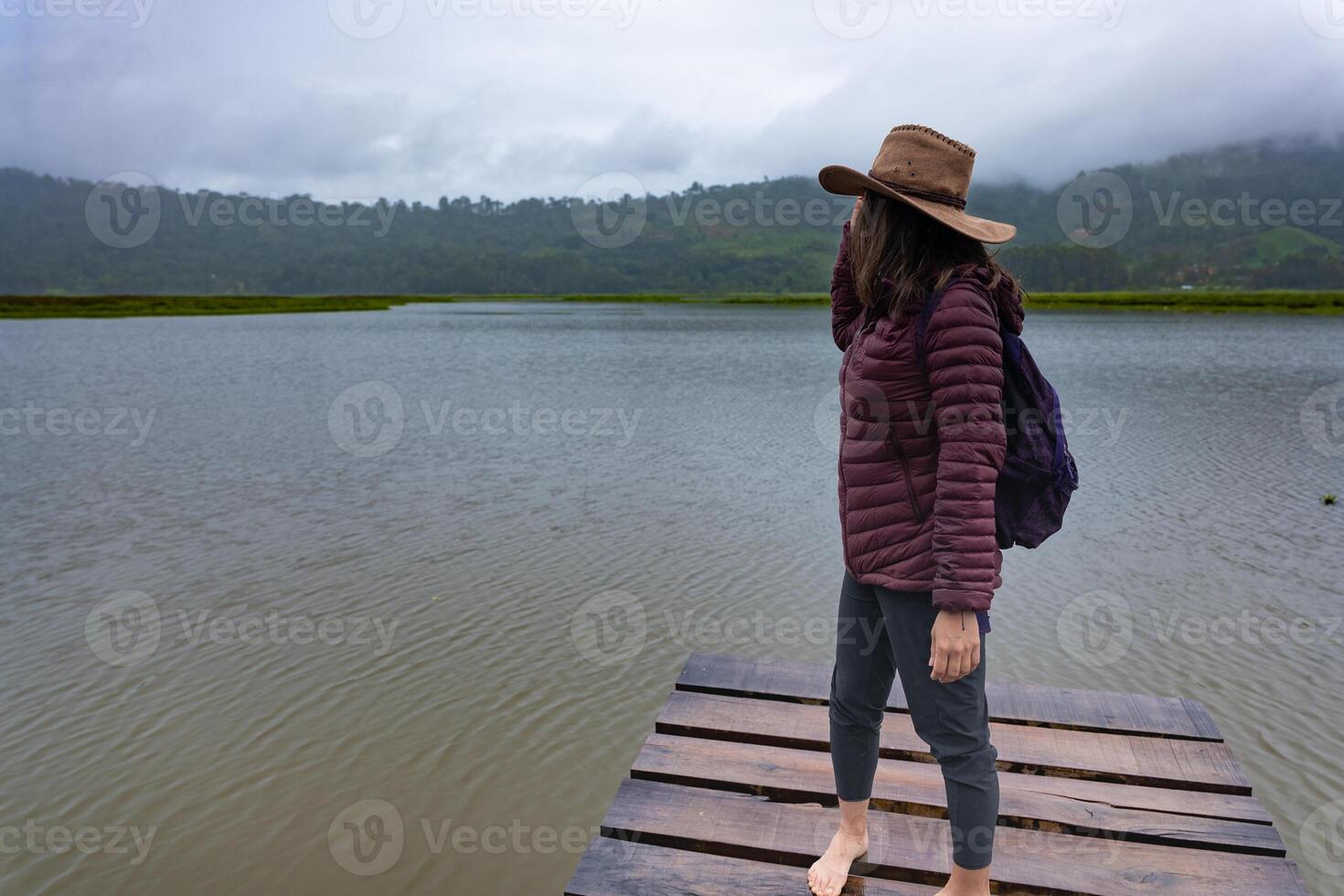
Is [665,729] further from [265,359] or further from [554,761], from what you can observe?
[265,359]

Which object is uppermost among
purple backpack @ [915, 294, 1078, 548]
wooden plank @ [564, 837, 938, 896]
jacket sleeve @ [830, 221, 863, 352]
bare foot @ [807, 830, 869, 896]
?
jacket sleeve @ [830, 221, 863, 352]

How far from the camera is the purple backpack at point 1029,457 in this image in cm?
229

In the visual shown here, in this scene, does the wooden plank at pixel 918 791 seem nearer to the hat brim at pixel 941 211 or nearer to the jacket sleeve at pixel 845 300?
the jacket sleeve at pixel 845 300

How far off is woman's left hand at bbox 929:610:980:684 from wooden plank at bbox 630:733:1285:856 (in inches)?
47.3

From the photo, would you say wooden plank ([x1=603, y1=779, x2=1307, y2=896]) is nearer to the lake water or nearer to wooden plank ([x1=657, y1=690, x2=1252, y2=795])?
wooden plank ([x1=657, y1=690, x2=1252, y2=795])

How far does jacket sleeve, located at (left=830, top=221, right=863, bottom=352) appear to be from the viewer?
103 inches

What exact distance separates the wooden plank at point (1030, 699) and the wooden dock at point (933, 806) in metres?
0.01

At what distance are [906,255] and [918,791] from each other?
218 centimetres

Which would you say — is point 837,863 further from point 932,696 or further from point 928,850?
point 932,696

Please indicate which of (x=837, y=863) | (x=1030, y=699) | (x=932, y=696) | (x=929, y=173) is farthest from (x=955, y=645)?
(x=1030, y=699)

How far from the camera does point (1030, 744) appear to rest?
365 cm

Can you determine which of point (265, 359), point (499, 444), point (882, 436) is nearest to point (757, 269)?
point (265, 359)

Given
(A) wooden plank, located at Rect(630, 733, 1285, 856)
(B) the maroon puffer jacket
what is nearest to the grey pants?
(B) the maroon puffer jacket

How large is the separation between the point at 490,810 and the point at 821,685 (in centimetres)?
194
